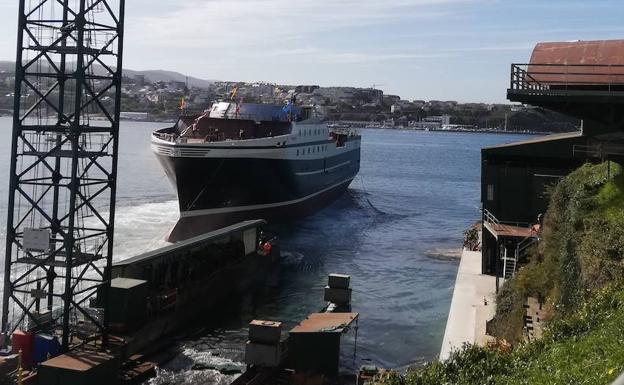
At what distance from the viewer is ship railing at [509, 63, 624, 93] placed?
18.9 metres

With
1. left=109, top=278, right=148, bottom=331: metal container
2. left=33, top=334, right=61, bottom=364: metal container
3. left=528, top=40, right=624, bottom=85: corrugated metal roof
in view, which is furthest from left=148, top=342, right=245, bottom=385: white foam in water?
left=528, top=40, right=624, bottom=85: corrugated metal roof

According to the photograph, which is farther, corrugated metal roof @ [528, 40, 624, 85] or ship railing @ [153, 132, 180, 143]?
ship railing @ [153, 132, 180, 143]

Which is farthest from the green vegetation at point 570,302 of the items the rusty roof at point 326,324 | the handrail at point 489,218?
the handrail at point 489,218

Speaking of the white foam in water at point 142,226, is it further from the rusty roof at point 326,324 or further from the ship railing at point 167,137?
the rusty roof at point 326,324

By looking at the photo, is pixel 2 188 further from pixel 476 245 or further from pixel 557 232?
pixel 557 232

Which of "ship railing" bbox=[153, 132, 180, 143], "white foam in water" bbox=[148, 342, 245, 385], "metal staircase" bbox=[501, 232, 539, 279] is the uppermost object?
"ship railing" bbox=[153, 132, 180, 143]

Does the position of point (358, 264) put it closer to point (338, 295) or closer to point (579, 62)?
point (338, 295)

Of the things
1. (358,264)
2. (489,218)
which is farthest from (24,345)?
(358,264)

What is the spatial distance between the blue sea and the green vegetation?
5.19 metres

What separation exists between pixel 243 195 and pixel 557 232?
25.1 meters

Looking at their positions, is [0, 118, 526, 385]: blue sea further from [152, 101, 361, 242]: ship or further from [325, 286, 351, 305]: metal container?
[152, 101, 361, 242]: ship

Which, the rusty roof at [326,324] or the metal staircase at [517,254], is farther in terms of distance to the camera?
the metal staircase at [517,254]

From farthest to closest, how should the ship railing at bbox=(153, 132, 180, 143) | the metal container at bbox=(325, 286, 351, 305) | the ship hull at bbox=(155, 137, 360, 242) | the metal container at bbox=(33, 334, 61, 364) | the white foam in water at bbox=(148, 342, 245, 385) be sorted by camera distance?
the ship railing at bbox=(153, 132, 180, 143) < the ship hull at bbox=(155, 137, 360, 242) < the metal container at bbox=(325, 286, 351, 305) < the white foam in water at bbox=(148, 342, 245, 385) < the metal container at bbox=(33, 334, 61, 364)

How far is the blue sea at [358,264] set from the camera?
67.5 ft
